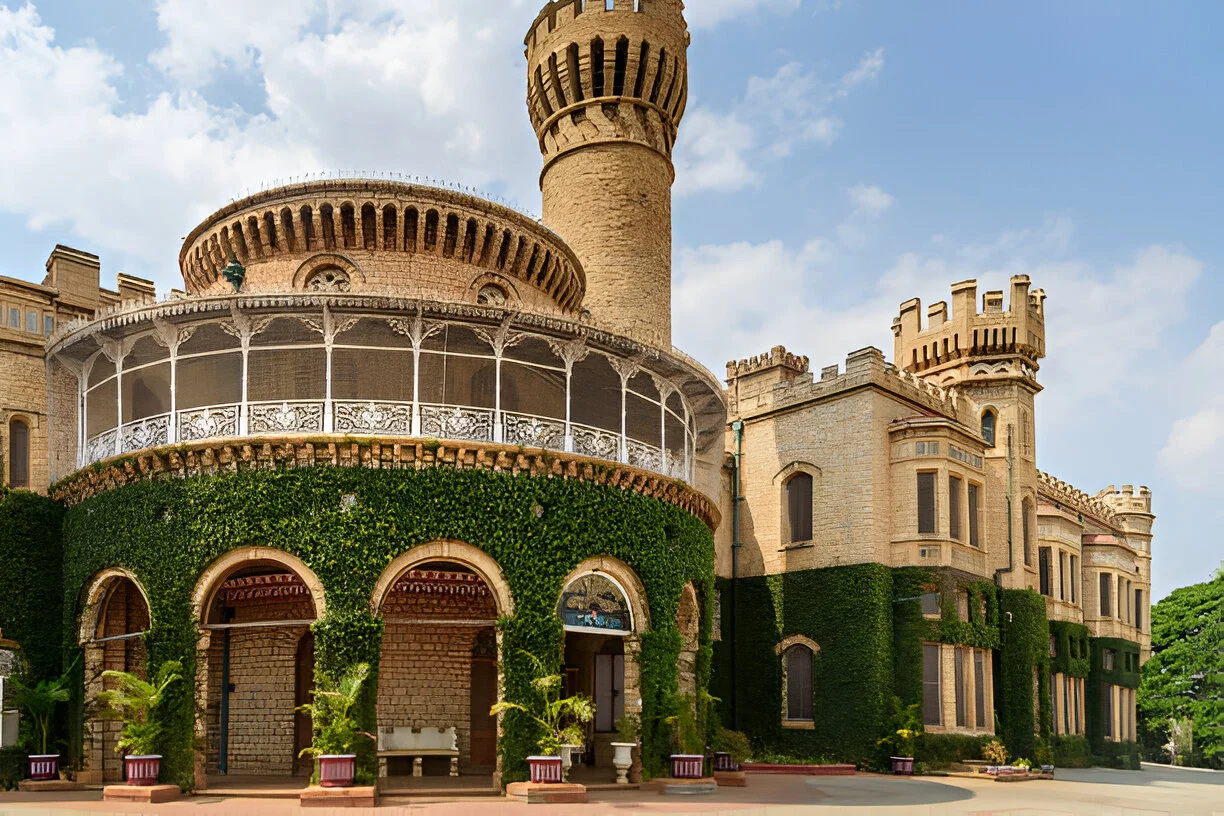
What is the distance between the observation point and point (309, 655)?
2681 centimetres

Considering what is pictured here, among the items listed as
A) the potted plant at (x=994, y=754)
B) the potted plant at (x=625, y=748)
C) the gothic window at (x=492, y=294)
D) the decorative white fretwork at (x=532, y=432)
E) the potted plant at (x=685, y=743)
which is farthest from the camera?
the potted plant at (x=994, y=754)

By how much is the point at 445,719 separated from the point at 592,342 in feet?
30.6

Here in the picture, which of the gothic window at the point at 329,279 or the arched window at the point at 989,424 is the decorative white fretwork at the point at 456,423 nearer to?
the gothic window at the point at 329,279

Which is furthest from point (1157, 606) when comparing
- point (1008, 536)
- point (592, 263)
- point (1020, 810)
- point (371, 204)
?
point (371, 204)

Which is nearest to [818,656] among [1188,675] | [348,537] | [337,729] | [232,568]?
[348,537]

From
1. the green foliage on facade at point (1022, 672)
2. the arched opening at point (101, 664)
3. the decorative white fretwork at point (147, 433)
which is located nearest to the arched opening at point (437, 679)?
the arched opening at point (101, 664)

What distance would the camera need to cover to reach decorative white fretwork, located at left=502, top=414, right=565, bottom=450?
974 inches

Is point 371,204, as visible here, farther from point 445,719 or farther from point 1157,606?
point 1157,606

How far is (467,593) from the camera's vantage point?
2734 centimetres

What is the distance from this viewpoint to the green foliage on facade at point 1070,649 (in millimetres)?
43406

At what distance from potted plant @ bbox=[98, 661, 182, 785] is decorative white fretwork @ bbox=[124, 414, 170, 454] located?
475 centimetres

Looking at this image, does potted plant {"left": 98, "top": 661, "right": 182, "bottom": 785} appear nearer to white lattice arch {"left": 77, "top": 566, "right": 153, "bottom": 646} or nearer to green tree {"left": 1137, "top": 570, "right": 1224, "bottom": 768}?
white lattice arch {"left": 77, "top": 566, "right": 153, "bottom": 646}

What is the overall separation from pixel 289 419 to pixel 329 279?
7.50m

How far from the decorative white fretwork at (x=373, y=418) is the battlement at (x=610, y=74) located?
1903 centimetres
